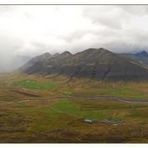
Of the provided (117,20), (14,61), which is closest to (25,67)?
(14,61)

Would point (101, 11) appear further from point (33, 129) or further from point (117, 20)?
point (33, 129)

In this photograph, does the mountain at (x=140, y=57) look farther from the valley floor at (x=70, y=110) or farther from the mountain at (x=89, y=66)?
the valley floor at (x=70, y=110)

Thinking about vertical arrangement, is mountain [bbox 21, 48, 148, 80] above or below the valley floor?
above

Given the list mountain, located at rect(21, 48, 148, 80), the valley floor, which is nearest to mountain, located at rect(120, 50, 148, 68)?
mountain, located at rect(21, 48, 148, 80)

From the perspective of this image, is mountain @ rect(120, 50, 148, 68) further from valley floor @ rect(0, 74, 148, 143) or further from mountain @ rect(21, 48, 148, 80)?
valley floor @ rect(0, 74, 148, 143)

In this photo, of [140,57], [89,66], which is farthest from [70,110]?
[140,57]
